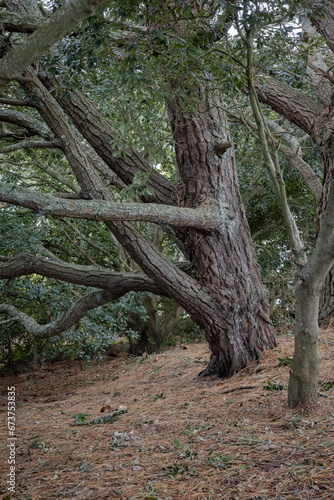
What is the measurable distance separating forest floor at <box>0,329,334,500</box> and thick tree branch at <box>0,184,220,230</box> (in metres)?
1.63

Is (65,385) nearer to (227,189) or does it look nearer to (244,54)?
(227,189)

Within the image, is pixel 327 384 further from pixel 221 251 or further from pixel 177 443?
pixel 221 251

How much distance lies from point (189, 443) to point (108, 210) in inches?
79.5

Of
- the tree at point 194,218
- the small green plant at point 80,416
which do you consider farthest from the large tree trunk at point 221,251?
the small green plant at point 80,416

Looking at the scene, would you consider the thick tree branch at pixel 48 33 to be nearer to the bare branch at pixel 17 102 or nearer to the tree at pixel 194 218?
the tree at pixel 194 218

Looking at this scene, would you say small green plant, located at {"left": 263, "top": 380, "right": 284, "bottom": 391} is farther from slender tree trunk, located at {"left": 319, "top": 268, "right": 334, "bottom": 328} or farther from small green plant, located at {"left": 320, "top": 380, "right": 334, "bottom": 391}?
slender tree trunk, located at {"left": 319, "top": 268, "right": 334, "bottom": 328}

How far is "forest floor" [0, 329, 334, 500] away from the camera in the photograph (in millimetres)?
2381

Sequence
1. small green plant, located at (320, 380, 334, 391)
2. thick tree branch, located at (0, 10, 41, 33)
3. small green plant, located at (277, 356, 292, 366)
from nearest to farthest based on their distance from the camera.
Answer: small green plant, located at (320, 380, 334, 391) → small green plant, located at (277, 356, 292, 366) → thick tree branch, located at (0, 10, 41, 33)

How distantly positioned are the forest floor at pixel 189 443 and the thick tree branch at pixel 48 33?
234 cm

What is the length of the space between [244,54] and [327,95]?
116 inches

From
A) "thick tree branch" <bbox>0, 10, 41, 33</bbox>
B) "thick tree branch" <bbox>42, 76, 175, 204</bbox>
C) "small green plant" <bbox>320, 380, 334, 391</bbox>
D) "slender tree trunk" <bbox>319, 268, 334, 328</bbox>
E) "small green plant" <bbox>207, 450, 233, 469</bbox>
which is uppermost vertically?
"thick tree branch" <bbox>0, 10, 41, 33</bbox>

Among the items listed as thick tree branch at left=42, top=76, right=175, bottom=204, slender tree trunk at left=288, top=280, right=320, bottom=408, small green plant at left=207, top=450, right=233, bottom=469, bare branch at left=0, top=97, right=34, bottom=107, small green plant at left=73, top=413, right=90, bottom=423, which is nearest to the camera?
small green plant at left=207, top=450, right=233, bottom=469

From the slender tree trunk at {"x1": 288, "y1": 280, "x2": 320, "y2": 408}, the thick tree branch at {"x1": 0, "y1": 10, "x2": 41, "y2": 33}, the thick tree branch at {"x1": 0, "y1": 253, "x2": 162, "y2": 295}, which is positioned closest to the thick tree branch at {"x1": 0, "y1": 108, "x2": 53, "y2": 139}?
the thick tree branch at {"x1": 0, "y1": 10, "x2": 41, "y2": 33}

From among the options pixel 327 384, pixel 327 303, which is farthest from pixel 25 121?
pixel 327 303
